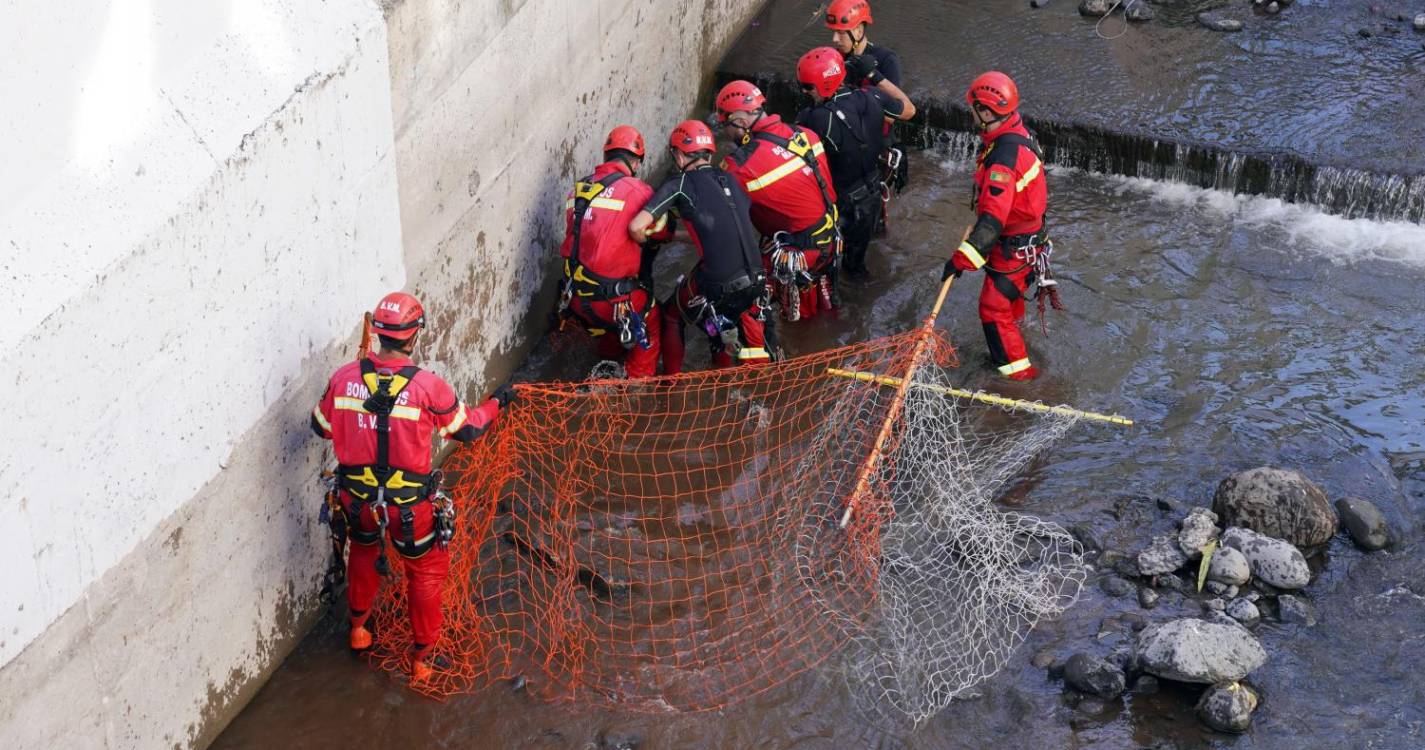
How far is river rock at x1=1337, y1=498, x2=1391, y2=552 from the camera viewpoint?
273 inches

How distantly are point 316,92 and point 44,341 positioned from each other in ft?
5.70

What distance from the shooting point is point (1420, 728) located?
235 inches

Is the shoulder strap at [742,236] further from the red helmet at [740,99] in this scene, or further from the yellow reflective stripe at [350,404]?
the yellow reflective stripe at [350,404]

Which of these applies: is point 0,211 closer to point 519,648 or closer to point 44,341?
point 44,341

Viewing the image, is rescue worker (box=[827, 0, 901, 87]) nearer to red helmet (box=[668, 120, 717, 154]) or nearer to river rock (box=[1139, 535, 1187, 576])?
red helmet (box=[668, 120, 717, 154])

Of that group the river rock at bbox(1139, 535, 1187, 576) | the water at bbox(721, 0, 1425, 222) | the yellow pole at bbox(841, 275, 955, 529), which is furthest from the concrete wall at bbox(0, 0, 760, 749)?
the water at bbox(721, 0, 1425, 222)

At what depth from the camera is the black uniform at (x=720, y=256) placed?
7707 millimetres

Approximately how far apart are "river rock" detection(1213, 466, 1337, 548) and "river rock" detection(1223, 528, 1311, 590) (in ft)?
0.32

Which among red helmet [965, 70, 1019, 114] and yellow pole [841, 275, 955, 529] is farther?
red helmet [965, 70, 1019, 114]

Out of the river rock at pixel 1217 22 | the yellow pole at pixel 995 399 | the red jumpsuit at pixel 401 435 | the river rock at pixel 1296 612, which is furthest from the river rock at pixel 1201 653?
the river rock at pixel 1217 22

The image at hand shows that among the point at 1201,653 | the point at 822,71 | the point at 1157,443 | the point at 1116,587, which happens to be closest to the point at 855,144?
the point at 822,71

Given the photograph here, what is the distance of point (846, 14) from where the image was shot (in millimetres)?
9203

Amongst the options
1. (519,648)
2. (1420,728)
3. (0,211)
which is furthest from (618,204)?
(1420,728)

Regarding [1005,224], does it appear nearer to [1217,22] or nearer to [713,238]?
[713,238]
